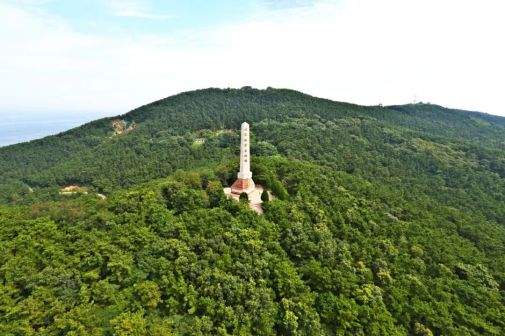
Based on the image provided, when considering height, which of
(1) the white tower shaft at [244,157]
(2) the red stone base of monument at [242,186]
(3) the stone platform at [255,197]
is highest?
(1) the white tower shaft at [244,157]

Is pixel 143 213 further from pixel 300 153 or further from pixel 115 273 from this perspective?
pixel 300 153

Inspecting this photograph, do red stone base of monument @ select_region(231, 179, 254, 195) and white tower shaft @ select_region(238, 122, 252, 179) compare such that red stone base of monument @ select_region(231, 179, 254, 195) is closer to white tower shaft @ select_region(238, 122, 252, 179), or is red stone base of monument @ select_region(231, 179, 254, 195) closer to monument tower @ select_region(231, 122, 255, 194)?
→ monument tower @ select_region(231, 122, 255, 194)

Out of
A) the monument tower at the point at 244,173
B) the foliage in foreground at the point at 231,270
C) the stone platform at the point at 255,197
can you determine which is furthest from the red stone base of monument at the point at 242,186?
the foliage in foreground at the point at 231,270

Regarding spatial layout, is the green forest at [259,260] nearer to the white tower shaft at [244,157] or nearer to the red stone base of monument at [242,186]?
the red stone base of monument at [242,186]

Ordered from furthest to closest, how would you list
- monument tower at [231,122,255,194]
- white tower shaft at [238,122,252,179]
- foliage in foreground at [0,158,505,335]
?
1. white tower shaft at [238,122,252,179]
2. monument tower at [231,122,255,194]
3. foliage in foreground at [0,158,505,335]

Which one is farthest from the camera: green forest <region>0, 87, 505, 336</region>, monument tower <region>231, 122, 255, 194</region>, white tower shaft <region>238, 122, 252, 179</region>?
white tower shaft <region>238, 122, 252, 179</region>

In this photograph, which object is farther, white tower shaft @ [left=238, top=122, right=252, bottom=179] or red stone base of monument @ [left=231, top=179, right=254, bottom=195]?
white tower shaft @ [left=238, top=122, right=252, bottom=179]

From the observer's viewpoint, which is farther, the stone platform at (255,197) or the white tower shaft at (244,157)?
the white tower shaft at (244,157)

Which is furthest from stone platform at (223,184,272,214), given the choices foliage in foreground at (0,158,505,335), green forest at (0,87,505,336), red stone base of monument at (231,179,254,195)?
foliage in foreground at (0,158,505,335)

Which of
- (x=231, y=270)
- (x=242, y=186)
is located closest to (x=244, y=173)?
(x=242, y=186)

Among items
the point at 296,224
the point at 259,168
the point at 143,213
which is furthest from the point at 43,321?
the point at 259,168
